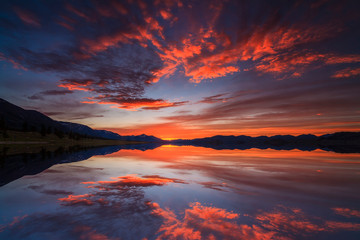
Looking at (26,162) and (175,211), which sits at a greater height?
(26,162)

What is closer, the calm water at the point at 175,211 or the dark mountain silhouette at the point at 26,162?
the calm water at the point at 175,211

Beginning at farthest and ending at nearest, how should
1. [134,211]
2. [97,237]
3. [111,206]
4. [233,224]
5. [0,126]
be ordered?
[0,126] < [111,206] < [134,211] < [233,224] < [97,237]

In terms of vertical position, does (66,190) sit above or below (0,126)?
below

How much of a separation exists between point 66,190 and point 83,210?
14.4ft

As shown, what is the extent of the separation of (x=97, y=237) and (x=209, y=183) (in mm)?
9636

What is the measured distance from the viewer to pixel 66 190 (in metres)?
11.1

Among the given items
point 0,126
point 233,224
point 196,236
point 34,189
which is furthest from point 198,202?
point 0,126

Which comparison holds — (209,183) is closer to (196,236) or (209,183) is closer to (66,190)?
(196,236)

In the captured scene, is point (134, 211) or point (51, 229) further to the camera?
point (134, 211)

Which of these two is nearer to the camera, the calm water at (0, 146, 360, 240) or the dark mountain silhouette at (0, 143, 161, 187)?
the calm water at (0, 146, 360, 240)

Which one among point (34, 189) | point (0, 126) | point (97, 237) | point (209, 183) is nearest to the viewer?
point (97, 237)

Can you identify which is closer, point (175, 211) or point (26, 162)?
point (175, 211)

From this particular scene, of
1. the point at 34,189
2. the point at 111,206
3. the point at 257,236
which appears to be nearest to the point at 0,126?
the point at 34,189

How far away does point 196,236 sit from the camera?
602 cm
